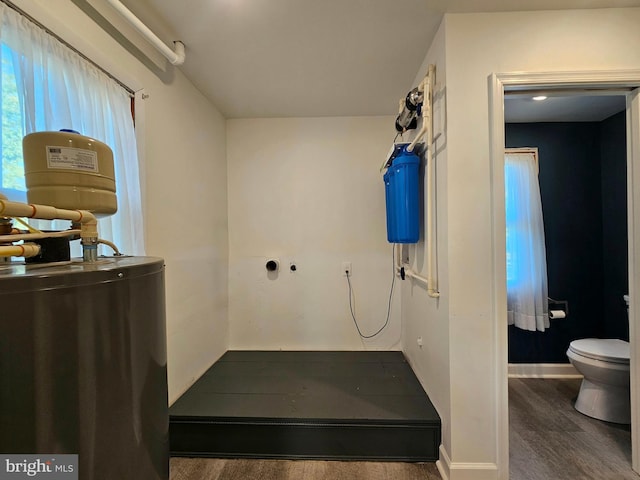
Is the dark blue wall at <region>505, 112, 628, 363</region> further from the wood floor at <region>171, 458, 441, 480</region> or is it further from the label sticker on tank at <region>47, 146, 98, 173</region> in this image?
the label sticker on tank at <region>47, 146, 98, 173</region>

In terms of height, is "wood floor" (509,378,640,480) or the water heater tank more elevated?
the water heater tank

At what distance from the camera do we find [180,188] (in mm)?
1962

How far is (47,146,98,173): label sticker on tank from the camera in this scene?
0.82 m

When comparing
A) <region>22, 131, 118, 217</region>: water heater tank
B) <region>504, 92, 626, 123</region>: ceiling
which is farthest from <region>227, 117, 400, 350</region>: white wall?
<region>22, 131, 118, 217</region>: water heater tank

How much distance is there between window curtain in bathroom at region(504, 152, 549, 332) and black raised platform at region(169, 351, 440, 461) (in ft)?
4.29

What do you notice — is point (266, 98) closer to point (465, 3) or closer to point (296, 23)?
point (296, 23)

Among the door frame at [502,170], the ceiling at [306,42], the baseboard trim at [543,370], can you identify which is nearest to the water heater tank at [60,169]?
the ceiling at [306,42]

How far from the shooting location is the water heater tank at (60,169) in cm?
82

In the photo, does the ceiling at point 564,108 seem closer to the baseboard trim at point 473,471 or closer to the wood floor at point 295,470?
the baseboard trim at point 473,471

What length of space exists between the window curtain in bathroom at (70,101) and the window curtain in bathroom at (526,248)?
2838 mm

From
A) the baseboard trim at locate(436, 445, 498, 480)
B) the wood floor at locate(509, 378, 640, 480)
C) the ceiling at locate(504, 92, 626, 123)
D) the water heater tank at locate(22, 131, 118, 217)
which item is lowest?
the wood floor at locate(509, 378, 640, 480)

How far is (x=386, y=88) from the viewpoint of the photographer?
2201 mm

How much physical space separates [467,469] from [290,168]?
2496 mm

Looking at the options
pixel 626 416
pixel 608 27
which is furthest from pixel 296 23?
pixel 626 416
